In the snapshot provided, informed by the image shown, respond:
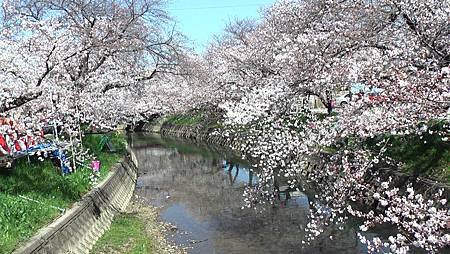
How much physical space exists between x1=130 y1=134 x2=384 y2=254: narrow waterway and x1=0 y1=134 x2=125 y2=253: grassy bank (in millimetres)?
3066

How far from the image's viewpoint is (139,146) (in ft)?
132

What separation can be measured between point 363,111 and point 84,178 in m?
8.73

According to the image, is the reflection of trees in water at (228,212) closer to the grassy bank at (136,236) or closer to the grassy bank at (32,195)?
the grassy bank at (136,236)

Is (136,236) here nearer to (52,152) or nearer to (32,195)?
(32,195)

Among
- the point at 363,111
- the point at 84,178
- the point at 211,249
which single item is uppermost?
the point at 363,111

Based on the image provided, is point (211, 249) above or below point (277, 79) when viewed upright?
below

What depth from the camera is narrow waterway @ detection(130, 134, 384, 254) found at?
11.8m

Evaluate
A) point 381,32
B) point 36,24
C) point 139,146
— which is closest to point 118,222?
point 36,24

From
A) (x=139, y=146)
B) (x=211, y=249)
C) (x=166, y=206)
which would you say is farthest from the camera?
(x=139, y=146)

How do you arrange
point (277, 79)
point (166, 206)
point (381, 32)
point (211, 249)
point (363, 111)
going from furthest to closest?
point (166, 206), point (277, 79), point (211, 249), point (381, 32), point (363, 111)

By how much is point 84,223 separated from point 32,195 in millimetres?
1419

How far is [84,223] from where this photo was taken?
36.3 ft

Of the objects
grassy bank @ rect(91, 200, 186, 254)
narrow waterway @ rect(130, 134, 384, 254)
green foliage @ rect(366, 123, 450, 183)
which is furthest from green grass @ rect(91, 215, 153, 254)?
green foliage @ rect(366, 123, 450, 183)

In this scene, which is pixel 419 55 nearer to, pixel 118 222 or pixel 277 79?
pixel 277 79
